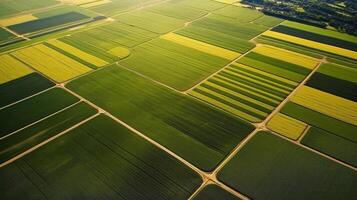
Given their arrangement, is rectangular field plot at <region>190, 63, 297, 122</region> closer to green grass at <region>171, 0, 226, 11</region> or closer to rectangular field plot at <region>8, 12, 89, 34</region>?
green grass at <region>171, 0, 226, 11</region>

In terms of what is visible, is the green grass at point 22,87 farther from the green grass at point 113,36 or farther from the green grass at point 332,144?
the green grass at point 332,144

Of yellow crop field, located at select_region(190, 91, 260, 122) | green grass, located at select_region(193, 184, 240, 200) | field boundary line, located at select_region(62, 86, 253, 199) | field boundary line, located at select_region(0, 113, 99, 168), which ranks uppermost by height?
yellow crop field, located at select_region(190, 91, 260, 122)

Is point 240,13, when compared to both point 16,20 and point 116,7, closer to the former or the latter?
point 116,7

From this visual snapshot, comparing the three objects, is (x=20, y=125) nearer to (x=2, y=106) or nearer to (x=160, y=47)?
(x=2, y=106)

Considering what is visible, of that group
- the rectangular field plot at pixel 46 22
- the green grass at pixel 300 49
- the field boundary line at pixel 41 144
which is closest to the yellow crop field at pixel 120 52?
the field boundary line at pixel 41 144

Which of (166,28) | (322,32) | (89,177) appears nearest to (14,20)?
(166,28)

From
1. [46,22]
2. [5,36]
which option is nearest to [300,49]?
[46,22]

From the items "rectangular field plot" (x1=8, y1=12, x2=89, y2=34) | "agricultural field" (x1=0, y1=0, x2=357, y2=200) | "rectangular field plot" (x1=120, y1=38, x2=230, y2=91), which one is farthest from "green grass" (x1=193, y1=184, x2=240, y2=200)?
"rectangular field plot" (x1=8, y1=12, x2=89, y2=34)
